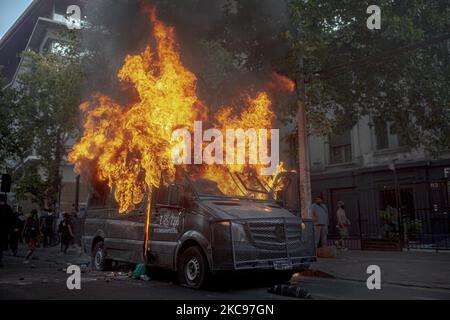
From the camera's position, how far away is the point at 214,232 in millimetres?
7770

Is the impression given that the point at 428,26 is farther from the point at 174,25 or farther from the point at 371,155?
the point at 371,155

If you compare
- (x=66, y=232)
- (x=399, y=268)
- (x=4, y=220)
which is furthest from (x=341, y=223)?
(x=4, y=220)

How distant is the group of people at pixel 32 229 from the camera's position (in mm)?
13328

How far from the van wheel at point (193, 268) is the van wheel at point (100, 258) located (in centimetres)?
315

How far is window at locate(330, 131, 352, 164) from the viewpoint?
25.3 m

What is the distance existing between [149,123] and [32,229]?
299 inches

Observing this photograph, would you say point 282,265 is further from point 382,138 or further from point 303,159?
point 382,138

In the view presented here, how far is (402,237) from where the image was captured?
53.2 ft

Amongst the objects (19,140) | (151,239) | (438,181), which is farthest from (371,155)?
(19,140)

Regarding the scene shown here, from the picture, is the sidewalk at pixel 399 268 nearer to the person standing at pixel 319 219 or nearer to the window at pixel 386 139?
the person standing at pixel 319 219

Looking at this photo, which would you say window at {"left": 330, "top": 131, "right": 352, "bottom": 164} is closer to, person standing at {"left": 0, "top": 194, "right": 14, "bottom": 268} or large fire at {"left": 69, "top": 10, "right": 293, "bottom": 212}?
large fire at {"left": 69, "top": 10, "right": 293, "bottom": 212}

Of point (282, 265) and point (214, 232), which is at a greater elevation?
point (214, 232)

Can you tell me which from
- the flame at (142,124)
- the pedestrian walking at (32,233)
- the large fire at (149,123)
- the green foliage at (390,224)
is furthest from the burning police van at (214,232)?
the green foliage at (390,224)
